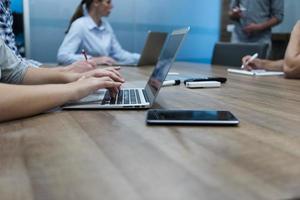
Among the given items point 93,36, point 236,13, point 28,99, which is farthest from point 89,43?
point 28,99

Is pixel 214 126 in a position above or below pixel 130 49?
above

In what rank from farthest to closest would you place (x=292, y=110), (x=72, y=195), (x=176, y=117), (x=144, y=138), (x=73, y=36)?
(x=73, y=36) < (x=292, y=110) < (x=176, y=117) < (x=144, y=138) < (x=72, y=195)

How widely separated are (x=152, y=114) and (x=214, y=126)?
0.47 feet

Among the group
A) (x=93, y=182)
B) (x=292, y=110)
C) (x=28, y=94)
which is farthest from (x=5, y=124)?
(x=292, y=110)

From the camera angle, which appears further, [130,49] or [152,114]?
[130,49]

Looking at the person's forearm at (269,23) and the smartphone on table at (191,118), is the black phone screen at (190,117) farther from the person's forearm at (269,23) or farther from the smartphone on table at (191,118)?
the person's forearm at (269,23)

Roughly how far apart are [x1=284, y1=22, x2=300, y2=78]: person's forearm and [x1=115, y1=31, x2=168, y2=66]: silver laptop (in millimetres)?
1030

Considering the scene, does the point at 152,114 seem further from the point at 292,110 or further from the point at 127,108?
the point at 292,110

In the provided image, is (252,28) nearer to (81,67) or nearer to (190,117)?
(81,67)

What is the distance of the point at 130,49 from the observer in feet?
13.0

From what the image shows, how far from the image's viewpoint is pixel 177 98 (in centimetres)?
109

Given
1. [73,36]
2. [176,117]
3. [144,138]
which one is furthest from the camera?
[73,36]

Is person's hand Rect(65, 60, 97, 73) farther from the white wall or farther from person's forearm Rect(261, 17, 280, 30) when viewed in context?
the white wall

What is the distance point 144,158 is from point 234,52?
85.4 inches
